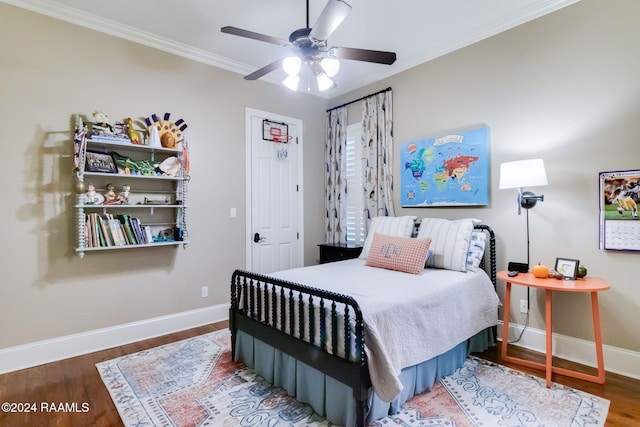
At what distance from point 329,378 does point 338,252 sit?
2306 millimetres

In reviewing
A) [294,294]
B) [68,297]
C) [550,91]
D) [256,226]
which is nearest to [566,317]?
[550,91]

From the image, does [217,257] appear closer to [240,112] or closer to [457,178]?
[240,112]

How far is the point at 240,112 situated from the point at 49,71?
182 centimetres

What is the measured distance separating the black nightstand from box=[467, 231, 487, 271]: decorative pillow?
1.46 meters

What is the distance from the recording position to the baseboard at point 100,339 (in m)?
2.63

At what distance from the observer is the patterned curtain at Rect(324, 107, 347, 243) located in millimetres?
4637

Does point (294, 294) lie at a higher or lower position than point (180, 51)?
lower

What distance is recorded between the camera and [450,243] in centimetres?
298

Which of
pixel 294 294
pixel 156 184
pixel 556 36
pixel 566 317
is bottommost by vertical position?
pixel 566 317

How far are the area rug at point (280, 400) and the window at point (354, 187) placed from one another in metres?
2.18

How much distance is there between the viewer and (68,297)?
9.45ft

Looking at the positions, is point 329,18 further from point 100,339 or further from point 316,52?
point 100,339

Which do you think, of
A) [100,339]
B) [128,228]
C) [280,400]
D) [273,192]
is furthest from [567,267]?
[100,339]

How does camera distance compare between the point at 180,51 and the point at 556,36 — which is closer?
the point at 556,36
